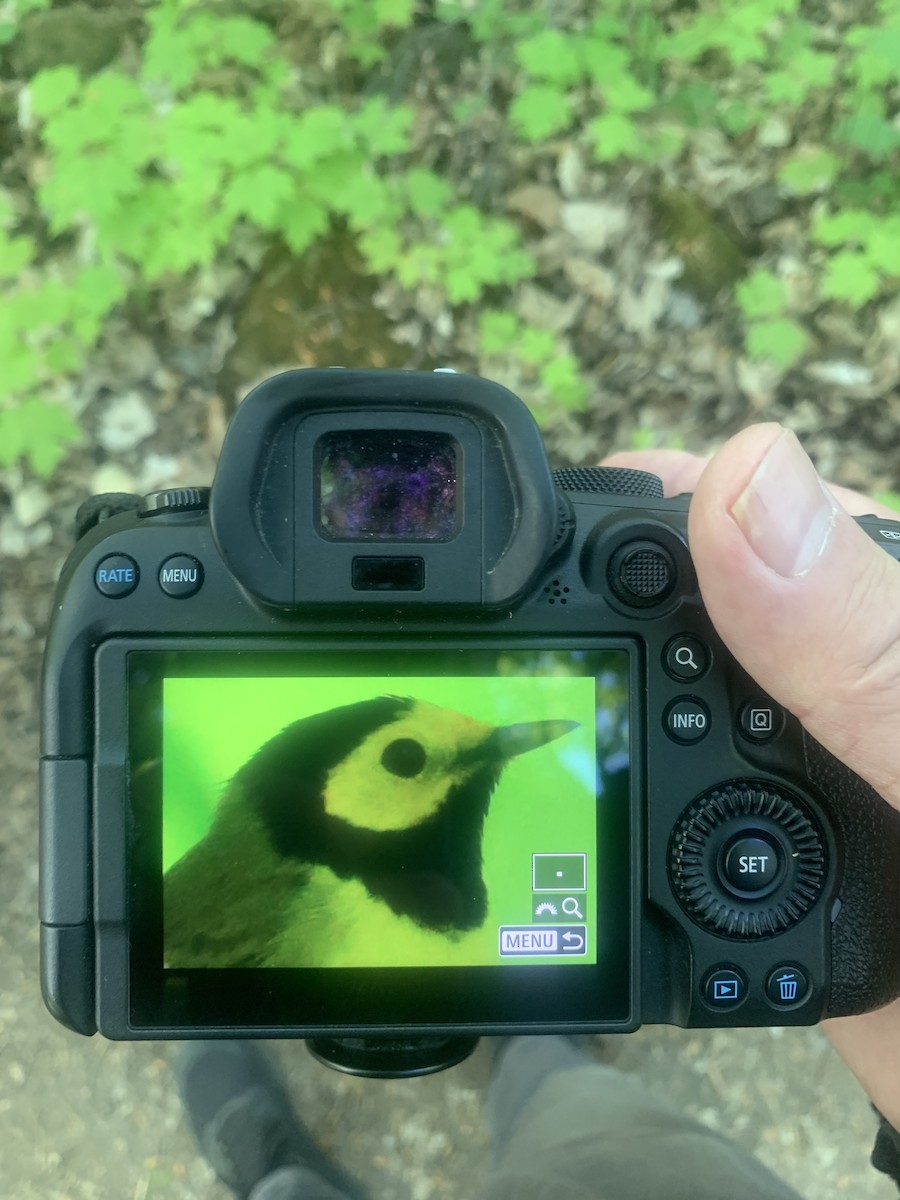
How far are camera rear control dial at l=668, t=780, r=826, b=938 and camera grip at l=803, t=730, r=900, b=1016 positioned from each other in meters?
0.04

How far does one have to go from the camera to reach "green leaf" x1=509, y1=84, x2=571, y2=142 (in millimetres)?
1481

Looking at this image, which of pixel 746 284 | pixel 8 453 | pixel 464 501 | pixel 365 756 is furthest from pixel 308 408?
pixel 746 284

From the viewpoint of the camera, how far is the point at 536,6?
1540 millimetres

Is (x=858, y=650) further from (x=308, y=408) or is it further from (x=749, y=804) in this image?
(x=308, y=408)

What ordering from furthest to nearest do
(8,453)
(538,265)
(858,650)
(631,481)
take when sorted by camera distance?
(538,265) < (8,453) < (631,481) < (858,650)

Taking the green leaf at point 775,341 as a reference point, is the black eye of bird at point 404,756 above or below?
below

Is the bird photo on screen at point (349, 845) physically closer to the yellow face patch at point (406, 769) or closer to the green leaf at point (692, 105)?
the yellow face patch at point (406, 769)

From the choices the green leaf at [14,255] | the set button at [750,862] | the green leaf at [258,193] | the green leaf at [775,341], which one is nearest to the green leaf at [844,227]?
the green leaf at [775,341]

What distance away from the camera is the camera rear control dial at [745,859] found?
821 millimetres

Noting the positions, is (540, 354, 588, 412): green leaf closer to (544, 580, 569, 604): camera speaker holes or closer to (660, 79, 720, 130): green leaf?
(660, 79, 720, 130): green leaf

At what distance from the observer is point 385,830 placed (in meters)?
0.81

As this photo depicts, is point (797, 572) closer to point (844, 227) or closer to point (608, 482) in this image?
point (608, 482)

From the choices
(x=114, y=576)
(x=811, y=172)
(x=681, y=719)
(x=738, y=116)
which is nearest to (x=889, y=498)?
(x=811, y=172)

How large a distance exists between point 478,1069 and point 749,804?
2.89 feet
